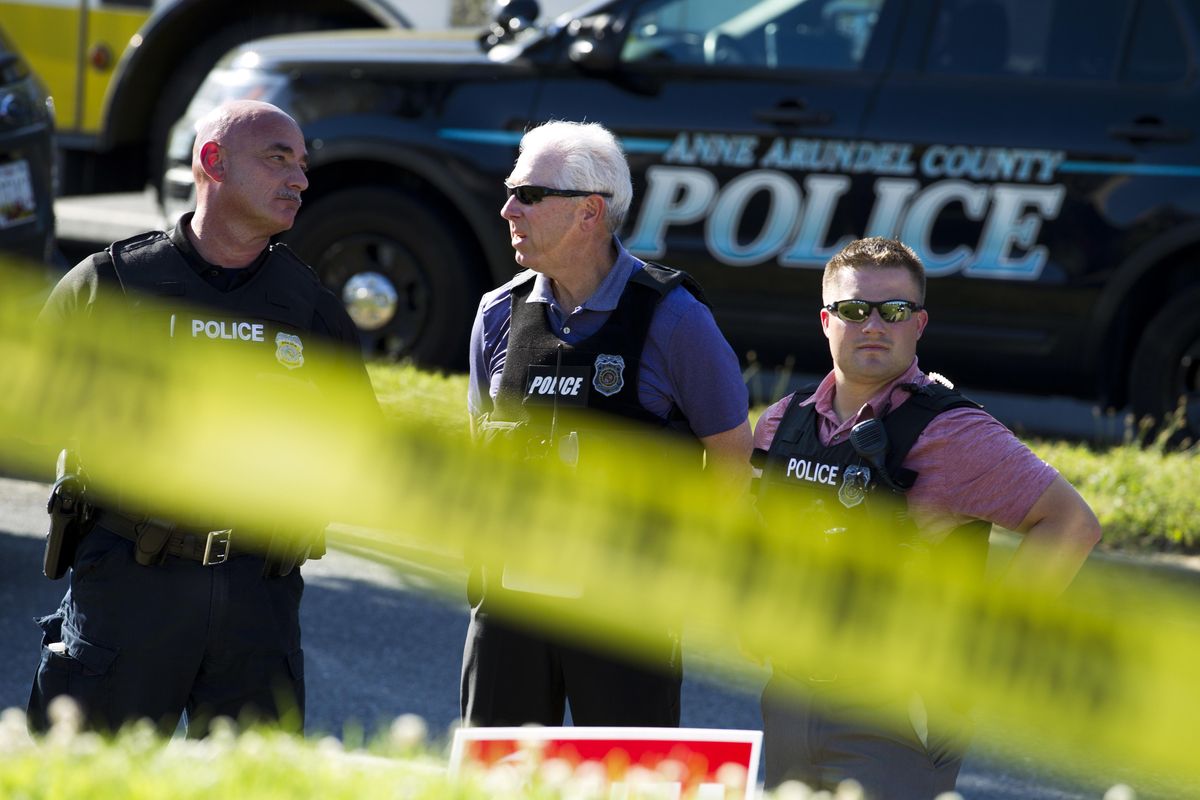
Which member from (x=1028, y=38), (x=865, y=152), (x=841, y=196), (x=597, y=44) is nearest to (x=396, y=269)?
(x=597, y=44)

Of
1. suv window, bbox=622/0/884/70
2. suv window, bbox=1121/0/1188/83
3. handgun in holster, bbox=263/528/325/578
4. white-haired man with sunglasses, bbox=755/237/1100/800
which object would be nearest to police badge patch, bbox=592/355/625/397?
white-haired man with sunglasses, bbox=755/237/1100/800

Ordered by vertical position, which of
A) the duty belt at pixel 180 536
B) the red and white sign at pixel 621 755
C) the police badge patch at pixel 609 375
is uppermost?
the police badge patch at pixel 609 375

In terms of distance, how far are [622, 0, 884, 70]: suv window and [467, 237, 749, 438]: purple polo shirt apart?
4089 mm

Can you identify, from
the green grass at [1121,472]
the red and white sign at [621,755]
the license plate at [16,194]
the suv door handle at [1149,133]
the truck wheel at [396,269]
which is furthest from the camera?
the truck wheel at [396,269]

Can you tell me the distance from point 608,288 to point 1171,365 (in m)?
4.44

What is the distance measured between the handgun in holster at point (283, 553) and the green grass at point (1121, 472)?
3.62m

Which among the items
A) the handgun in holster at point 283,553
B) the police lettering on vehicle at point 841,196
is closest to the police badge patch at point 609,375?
the handgun in holster at point 283,553

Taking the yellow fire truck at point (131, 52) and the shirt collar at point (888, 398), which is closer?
the shirt collar at point (888, 398)

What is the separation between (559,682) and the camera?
3506mm

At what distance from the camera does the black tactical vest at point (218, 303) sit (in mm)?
3309

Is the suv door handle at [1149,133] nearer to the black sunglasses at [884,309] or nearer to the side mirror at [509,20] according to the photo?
the side mirror at [509,20]

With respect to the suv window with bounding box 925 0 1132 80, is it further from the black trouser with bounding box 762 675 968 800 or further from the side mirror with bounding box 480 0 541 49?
the black trouser with bounding box 762 675 968 800

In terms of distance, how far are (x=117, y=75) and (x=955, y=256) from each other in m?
5.48

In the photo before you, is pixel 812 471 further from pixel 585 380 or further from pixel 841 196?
pixel 841 196
